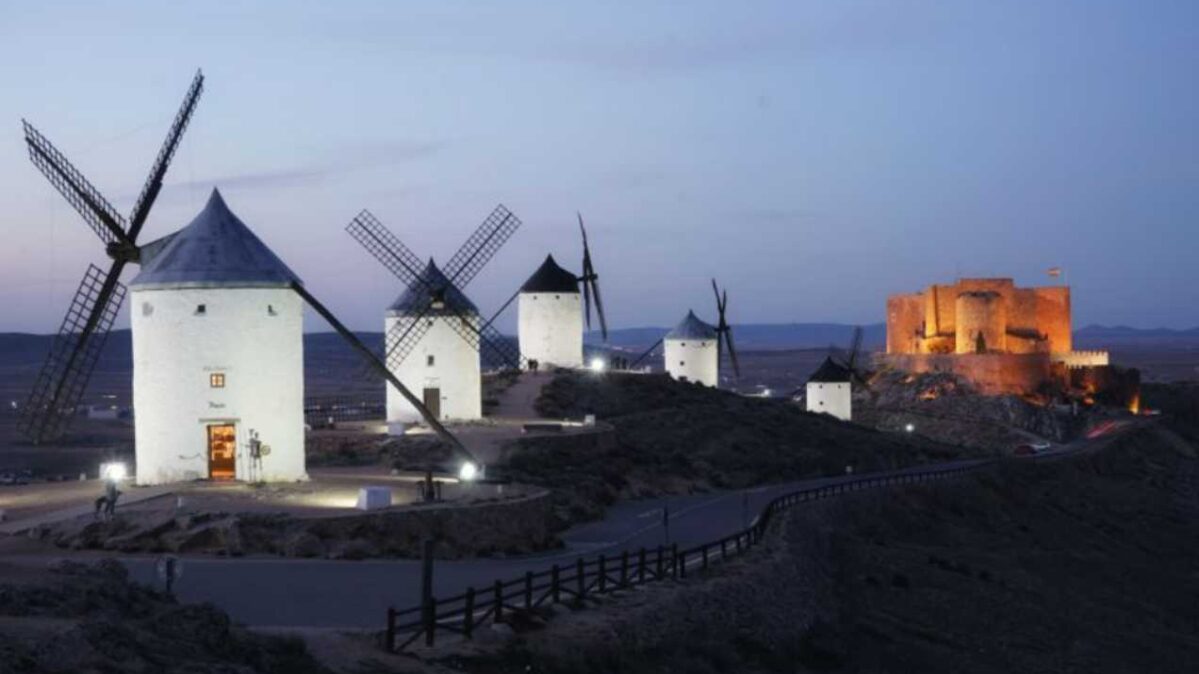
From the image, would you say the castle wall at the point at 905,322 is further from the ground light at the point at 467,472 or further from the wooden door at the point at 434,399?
the ground light at the point at 467,472

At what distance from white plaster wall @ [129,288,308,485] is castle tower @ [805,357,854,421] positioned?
41.8 meters

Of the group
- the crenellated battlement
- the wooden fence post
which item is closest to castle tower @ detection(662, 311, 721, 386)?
the crenellated battlement

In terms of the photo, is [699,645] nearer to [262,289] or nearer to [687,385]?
[262,289]

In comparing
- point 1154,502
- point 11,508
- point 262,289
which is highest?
point 262,289

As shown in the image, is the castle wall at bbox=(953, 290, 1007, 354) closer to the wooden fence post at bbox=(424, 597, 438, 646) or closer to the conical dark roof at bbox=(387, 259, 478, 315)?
the conical dark roof at bbox=(387, 259, 478, 315)

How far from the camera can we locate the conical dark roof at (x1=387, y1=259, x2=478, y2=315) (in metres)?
48.4

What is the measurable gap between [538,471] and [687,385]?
24.1m

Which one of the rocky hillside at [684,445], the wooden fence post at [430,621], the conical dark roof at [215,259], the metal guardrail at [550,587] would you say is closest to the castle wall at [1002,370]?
the rocky hillside at [684,445]

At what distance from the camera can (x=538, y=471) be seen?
3928 cm

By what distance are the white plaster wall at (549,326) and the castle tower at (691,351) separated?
28.7ft

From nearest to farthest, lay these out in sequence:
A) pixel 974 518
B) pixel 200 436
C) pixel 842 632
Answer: pixel 842 632 → pixel 200 436 → pixel 974 518

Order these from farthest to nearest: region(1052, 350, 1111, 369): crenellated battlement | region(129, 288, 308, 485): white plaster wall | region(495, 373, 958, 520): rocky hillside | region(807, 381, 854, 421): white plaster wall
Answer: region(1052, 350, 1111, 369): crenellated battlement
region(807, 381, 854, 421): white plaster wall
region(495, 373, 958, 520): rocky hillside
region(129, 288, 308, 485): white plaster wall

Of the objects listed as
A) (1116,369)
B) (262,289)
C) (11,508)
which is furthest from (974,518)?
(1116,369)

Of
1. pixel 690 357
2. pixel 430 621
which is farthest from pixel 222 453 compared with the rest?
pixel 690 357
